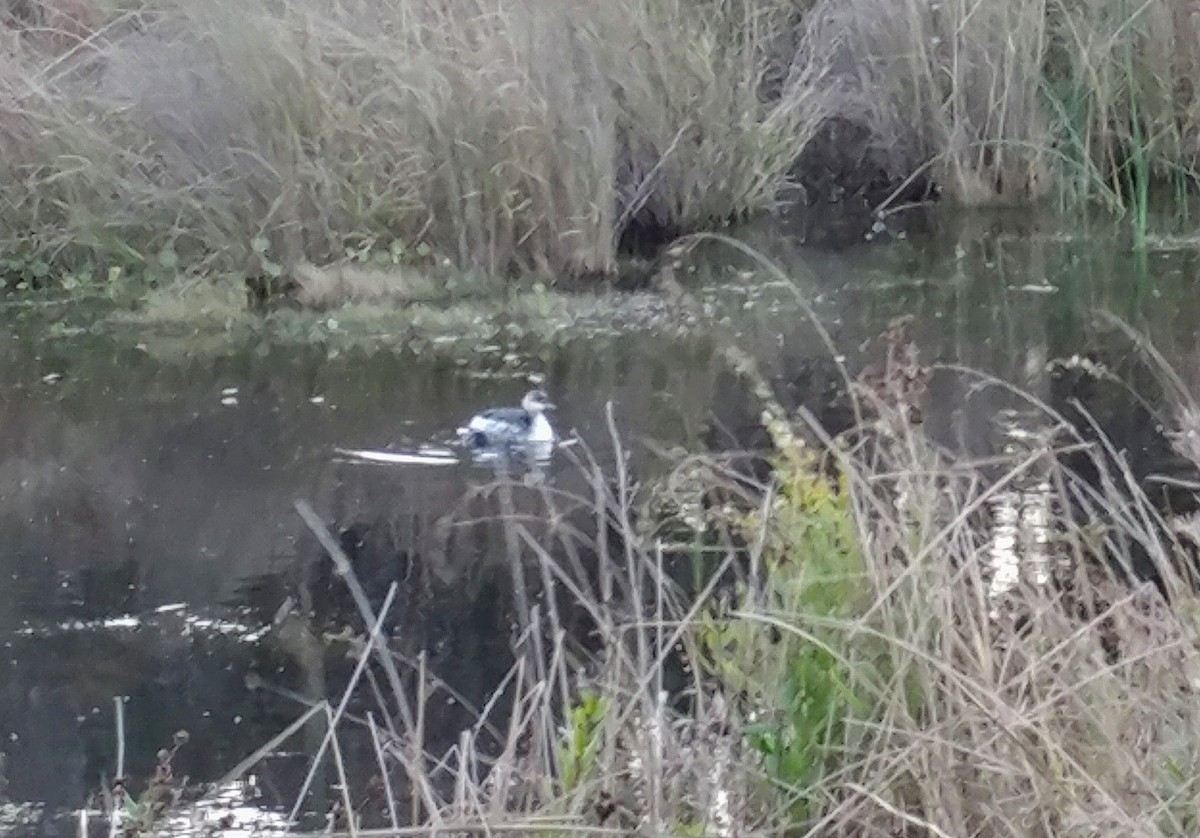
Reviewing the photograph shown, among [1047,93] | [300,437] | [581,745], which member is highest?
[1047,93]

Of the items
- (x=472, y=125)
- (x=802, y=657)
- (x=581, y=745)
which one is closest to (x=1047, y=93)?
(x=472, y=125)

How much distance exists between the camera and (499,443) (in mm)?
4637

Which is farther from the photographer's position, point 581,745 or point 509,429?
point 509,429

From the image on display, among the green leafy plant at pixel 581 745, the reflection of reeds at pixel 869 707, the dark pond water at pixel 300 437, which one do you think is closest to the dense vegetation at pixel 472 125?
the dark pond water at pixel 300 437

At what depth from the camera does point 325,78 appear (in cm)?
662

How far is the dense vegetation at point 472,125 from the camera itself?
6582 millimetres

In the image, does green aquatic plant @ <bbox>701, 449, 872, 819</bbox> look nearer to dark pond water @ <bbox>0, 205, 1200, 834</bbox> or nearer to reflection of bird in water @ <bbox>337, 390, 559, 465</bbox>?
dark pond water @ <bbox>0, 205, 1200, 834</bbox>

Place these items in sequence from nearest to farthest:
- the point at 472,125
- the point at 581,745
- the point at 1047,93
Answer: the point at 581,745 → the point at 472,125 → the point at 1047,93

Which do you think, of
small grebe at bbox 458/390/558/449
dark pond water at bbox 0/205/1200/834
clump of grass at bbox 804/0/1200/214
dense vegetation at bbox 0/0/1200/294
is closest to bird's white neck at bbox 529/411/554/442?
small grebe at bbox 458/390/558/449

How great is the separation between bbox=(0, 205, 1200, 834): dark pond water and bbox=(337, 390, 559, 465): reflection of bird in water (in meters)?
0.08

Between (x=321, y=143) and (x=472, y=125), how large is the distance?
0.54m

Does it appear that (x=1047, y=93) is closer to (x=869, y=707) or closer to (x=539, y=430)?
(x=539, y=430)

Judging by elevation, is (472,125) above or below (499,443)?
above

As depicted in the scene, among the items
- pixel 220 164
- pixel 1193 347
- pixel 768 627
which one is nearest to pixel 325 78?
pixel 220 164
